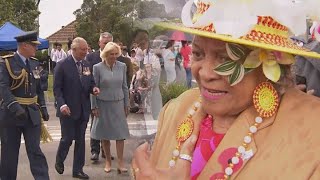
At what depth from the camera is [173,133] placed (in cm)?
203

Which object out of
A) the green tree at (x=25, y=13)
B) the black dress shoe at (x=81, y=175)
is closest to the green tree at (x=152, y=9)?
the black dress shoe at (x=81, y=175)

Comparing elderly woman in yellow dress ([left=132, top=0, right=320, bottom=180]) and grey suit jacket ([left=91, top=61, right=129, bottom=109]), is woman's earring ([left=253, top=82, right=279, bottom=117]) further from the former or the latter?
grey suit jacket ([left=91, top=61, right=129, bottom=109])

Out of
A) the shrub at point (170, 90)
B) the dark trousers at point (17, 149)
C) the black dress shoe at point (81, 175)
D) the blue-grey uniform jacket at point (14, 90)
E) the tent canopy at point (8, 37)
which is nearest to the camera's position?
the shrub at point (170, 90)

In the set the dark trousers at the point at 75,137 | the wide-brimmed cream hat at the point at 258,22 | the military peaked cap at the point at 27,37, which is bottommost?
the dark trousers at the point at 75,137

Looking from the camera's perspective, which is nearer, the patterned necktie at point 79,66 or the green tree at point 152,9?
the green tree at point 152,9

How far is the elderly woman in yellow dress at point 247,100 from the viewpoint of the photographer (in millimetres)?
1630

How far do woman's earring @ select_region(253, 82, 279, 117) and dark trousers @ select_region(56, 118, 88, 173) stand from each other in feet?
15.1

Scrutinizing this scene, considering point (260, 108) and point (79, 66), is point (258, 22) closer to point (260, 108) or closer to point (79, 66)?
point (260, 108)

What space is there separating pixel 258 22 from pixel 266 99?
26 cm

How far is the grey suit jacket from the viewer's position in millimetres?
6273

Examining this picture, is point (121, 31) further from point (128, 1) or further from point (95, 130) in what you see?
point (95, 130)

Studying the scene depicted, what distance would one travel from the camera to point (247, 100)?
1.78 metres

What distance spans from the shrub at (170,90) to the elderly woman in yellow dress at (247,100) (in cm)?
12

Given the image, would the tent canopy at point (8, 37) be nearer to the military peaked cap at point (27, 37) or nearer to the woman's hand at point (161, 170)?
the military peaked cap at point (27, 37)
